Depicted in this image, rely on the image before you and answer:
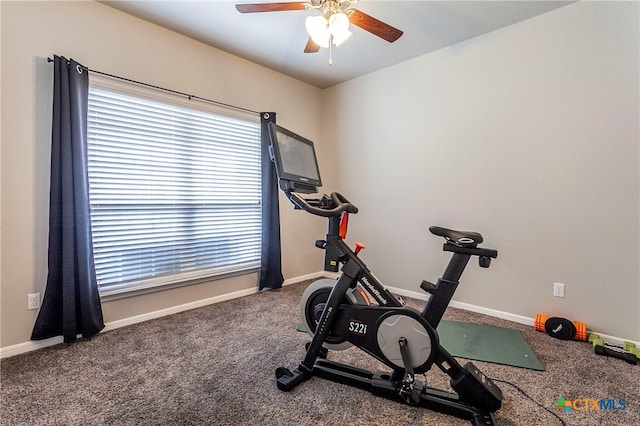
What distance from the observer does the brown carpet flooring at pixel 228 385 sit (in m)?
1.52

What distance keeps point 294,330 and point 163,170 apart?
74.5 inches

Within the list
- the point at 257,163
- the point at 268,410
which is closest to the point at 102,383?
the point at 268,410

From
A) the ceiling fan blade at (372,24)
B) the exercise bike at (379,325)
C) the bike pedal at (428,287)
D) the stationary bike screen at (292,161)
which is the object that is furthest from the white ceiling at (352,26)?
the bike pedal at (428,287)

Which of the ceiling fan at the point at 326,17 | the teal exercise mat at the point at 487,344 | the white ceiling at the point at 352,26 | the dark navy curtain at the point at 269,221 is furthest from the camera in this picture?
the dark navy curtain at the point at 269,221

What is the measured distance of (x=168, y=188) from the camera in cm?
291

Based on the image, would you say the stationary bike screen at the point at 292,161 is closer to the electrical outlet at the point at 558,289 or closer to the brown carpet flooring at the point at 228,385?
the brown carpet flooring at the point at 228,385

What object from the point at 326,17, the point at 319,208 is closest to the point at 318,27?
the point at 326,17

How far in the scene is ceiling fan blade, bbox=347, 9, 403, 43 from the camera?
1.96 meters

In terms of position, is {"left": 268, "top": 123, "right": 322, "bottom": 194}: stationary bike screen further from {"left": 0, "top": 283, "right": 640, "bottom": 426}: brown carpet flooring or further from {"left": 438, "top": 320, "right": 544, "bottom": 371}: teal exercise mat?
{"left": 438, "top": 320, "right": 544, "bottom": 371}: teal exercise mat

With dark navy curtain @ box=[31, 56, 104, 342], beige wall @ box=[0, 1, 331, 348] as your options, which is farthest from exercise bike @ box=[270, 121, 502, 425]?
beige wall @ box=[0, 1, 331, 348]

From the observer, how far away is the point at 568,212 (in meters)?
2.51

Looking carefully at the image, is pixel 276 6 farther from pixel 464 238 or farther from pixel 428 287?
pixel 428 287

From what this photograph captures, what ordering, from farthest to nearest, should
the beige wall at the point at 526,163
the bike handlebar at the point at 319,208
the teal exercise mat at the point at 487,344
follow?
the beige wall at the point at 526,163, the teal exercise mat at the point at 487,344, the bike handlebar at the point at 319,208

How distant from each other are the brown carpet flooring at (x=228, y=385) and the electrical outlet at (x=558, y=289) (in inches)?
15.0
